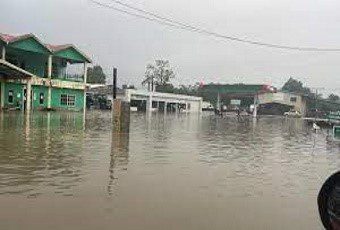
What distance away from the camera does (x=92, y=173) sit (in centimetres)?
954

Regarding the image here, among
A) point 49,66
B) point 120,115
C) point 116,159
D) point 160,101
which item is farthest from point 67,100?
point 116,159

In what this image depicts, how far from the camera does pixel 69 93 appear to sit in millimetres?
55812

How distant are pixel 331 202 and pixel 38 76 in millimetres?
49151

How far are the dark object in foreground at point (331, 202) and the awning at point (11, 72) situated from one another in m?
40.1

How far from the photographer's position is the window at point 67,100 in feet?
181

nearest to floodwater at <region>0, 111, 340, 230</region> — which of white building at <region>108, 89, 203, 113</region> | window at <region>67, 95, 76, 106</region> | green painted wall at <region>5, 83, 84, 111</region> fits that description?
green painted wall at <region>5, 83, 84, 111</region>

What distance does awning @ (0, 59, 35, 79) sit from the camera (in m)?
42.8

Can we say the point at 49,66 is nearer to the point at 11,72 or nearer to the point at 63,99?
the point at 63,99

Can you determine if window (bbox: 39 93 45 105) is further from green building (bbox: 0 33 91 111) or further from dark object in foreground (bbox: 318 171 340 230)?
dark object in foreground (bbox: 318 171 340 230)

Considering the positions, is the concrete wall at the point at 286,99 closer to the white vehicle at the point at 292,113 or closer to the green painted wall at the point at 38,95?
the white vehicle at the point at 292,113

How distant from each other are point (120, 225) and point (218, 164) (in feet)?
21.3

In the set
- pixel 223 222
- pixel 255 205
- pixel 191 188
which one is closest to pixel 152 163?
pixel 191 188

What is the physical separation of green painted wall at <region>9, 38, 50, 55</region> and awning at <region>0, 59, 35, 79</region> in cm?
335

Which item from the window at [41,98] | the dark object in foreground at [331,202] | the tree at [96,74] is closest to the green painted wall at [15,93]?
the window at [41,98]
